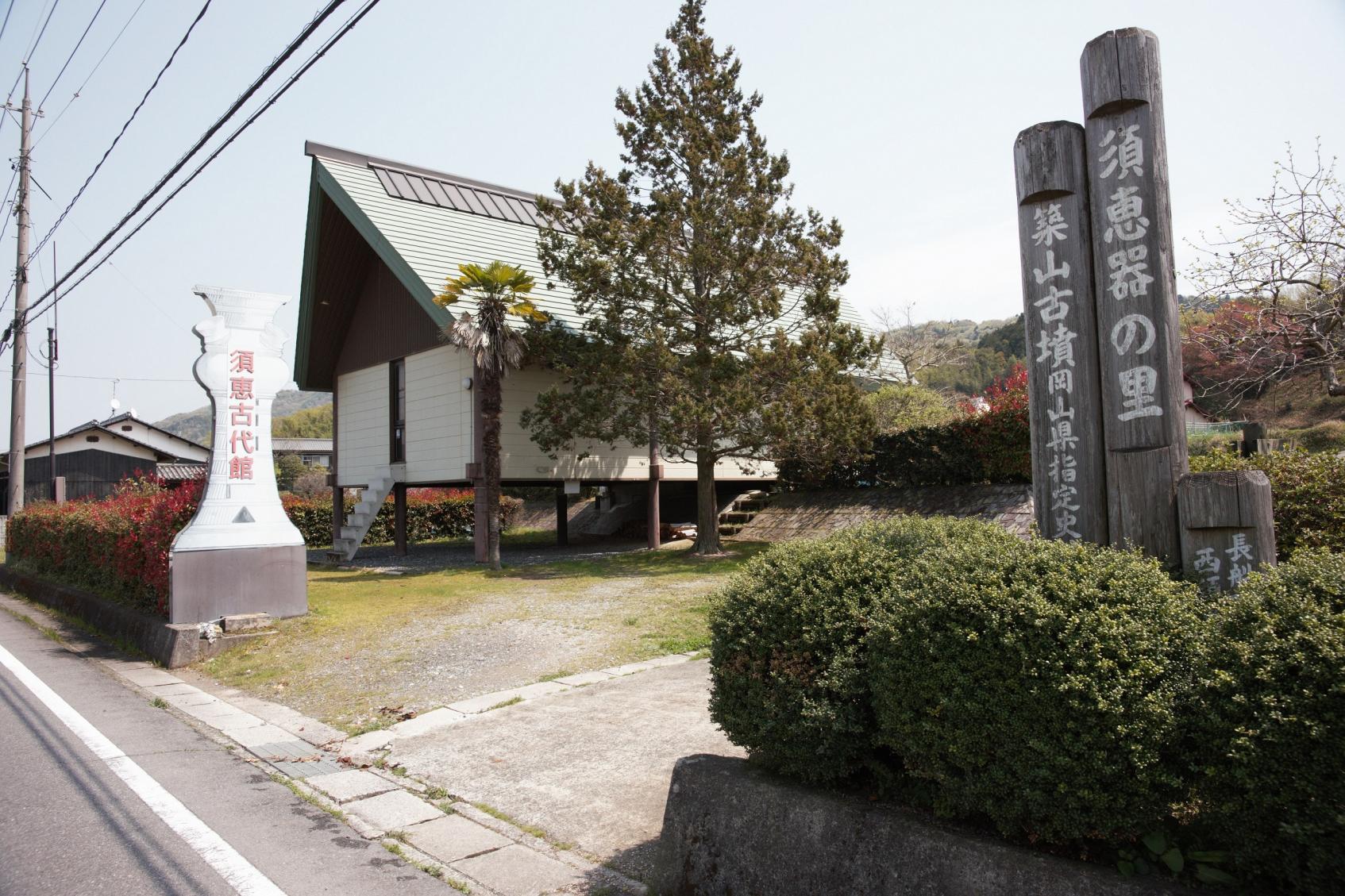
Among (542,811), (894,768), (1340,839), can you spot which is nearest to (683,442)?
(542,811)

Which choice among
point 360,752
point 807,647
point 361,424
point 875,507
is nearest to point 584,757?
point 360,752

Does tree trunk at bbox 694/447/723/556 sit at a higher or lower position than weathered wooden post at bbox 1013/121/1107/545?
lower

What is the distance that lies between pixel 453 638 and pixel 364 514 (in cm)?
1060

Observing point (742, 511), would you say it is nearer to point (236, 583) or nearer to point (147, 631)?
point (236, 583)

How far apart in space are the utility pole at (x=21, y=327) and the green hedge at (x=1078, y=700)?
26.0 meters

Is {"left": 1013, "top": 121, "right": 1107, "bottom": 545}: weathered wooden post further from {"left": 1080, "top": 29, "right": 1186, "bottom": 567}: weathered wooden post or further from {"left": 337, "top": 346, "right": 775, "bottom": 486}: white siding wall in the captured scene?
{"left": 337, "top": 346, "right": 775, "bottom": 486}: white siding wall

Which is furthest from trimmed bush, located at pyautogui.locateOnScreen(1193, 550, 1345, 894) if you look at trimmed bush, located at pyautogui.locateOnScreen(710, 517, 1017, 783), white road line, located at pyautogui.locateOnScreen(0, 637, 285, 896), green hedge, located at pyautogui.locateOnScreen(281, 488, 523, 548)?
green hedge, located at pyautogui.locateOnScreen(281, 488, 523, 548)

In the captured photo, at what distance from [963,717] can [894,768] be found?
2.34 ft

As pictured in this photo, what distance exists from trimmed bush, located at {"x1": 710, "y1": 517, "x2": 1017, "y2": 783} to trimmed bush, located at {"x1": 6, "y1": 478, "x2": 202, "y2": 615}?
31.9ft

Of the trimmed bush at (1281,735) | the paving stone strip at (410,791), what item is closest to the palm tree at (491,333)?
the paving stone strip at (410,791)

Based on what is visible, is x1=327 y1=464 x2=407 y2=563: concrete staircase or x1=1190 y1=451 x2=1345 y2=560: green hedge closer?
x1=1190 y1=451 x2=1345 y2=560: green hedge

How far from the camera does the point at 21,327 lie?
22.7 meters

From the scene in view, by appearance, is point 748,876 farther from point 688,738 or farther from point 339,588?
point 339,588

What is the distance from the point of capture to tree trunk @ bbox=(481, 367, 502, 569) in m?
16.3
